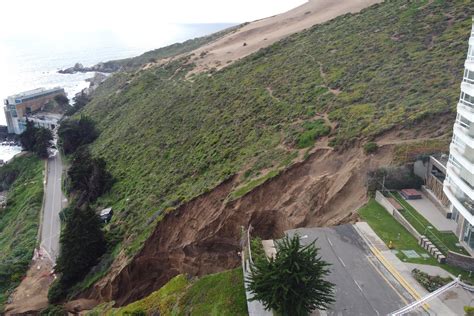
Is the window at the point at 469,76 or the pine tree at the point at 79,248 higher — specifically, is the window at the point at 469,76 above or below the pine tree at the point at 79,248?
below

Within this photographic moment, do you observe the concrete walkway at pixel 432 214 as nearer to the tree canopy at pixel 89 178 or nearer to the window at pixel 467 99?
the window at pixel 467 99

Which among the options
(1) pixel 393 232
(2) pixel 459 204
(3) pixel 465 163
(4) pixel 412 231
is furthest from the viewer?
(1) pixel 393 232

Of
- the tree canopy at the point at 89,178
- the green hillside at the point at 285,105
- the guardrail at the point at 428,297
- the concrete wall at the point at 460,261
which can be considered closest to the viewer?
the guardrail at the point at 428,297

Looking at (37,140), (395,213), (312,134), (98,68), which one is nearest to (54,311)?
(312,134)

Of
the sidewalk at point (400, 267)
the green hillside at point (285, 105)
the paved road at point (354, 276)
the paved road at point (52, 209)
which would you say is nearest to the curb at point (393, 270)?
the sidewalk at point (400, 267)

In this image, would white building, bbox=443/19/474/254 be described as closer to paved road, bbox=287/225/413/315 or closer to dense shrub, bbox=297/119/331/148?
paved road, bbox=287/225/413/315

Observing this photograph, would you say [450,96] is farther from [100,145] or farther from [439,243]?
[100,145]

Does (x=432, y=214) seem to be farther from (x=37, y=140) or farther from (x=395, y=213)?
(x=37, y=140)
